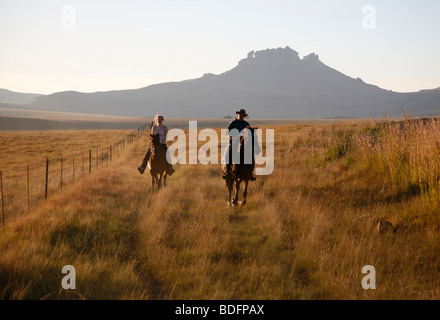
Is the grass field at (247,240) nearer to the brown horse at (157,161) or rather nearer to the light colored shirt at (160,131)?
the brown horse at (157,161)

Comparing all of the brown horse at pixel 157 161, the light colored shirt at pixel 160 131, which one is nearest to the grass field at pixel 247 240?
the brown horse at pixel 157 161

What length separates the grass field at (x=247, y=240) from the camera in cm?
434

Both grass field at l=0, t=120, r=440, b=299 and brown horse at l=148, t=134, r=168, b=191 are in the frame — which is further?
brown horse at l=148, t=134, r=168, b=191

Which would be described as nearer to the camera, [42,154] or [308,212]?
[308,212]

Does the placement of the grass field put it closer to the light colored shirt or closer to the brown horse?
the brown horse

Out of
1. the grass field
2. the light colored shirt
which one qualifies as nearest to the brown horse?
the light colored shirt

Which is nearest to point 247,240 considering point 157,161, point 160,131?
point 157,161

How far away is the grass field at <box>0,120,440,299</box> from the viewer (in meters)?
4.34

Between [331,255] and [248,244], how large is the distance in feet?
5.26

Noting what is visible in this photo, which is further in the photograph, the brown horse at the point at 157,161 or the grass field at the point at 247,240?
the brown horse at the point at 157,161

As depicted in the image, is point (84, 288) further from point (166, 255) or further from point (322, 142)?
point (322, 142)

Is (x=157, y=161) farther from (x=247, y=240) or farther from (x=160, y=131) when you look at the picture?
(x=247, y=240)
